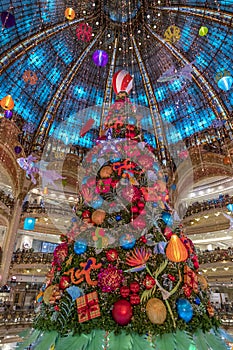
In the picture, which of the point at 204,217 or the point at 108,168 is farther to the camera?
the point at 204,217

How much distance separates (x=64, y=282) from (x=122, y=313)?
1030mm

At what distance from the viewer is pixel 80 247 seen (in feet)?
12.6

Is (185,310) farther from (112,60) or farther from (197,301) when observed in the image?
(112,60)

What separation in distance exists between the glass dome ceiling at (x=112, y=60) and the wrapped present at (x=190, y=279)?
16125 millimetres

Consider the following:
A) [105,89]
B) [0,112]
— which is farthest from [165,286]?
[105,89]

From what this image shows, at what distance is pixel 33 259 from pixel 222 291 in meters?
17.9

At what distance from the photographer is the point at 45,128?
23.2 meters

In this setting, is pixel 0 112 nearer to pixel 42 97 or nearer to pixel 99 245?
pixel 42 97

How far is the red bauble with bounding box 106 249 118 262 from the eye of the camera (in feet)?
12.1

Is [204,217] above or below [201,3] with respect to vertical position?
below

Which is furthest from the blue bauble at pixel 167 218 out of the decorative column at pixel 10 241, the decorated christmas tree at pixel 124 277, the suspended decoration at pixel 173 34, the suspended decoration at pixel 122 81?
the decorative column at pixel 10 241

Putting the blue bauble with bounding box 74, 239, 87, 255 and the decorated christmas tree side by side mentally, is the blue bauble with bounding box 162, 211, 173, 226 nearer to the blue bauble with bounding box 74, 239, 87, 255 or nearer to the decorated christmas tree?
the decorated christmas tree

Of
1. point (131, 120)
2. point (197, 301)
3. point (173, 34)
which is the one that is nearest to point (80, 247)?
point (197, 301)

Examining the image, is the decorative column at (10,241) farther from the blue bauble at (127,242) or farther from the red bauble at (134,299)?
the red bauble at (134,299)
